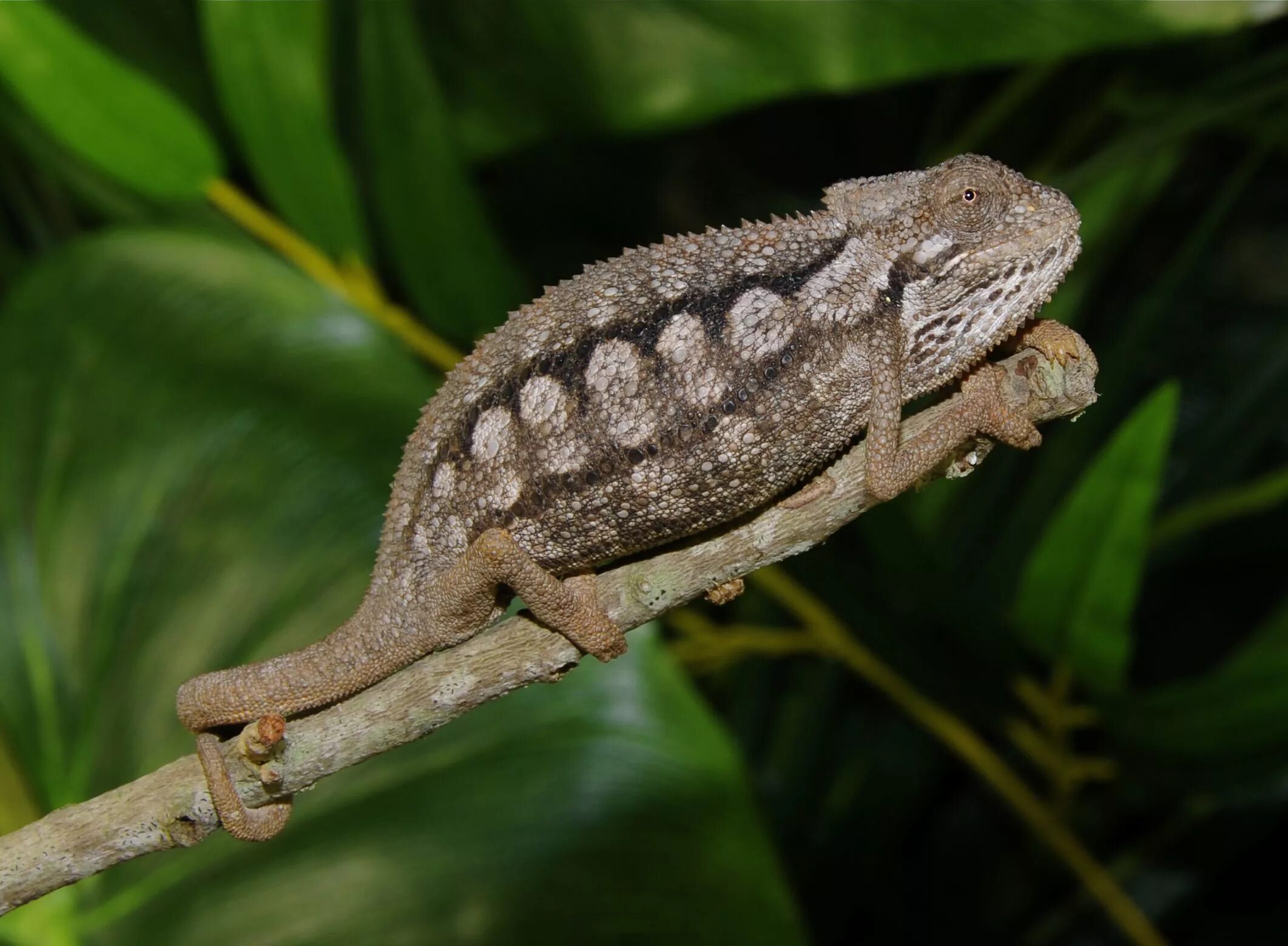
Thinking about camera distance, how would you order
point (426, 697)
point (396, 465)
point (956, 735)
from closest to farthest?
point (426, 697) → point (396, 465) → point (956, 735)

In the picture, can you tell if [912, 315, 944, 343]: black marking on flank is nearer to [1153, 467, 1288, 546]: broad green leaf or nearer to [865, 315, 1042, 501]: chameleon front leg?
[865, 315, 1042, 501]: chameleon front leg

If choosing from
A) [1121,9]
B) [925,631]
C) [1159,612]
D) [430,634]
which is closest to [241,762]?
[430,634]

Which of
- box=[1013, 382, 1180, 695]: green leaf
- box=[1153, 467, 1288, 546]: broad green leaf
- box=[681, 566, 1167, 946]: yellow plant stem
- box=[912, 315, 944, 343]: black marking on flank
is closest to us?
box=[912, 315, 944, 343]: black marking on flank

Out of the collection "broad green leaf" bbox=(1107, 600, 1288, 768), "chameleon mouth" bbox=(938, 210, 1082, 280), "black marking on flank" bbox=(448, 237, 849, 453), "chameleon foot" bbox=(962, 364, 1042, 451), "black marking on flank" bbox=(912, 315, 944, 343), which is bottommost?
"broad green leaf" bbox=(1107, 600, 1288, 768)

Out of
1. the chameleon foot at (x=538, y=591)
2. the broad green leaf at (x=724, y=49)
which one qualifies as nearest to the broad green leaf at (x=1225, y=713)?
the broad green leaf at (x=724, y=49)

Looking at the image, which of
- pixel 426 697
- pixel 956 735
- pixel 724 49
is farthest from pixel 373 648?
pixel 956 735

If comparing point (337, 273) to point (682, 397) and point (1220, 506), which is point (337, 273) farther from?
point (1220, 506)

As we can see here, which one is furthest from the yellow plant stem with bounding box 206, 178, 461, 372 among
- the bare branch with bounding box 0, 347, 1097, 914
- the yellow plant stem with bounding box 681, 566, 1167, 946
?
the bare branch with bounding box 0, 347, 1097, 914
